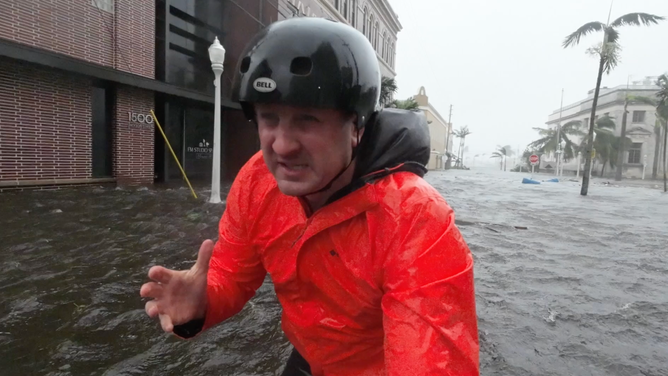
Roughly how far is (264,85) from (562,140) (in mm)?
75508

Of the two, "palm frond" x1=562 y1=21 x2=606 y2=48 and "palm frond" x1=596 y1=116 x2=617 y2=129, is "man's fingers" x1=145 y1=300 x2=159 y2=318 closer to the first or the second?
"palm frond" x1=562 y1=21 x2=606 y2=48

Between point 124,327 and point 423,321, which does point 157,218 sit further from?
point 423,321

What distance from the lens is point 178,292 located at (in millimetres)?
1465

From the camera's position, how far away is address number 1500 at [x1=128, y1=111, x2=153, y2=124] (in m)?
11.8

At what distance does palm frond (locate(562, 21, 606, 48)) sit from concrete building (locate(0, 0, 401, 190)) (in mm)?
14564

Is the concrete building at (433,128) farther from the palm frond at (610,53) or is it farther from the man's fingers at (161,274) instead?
the man's fingers at (161,274)

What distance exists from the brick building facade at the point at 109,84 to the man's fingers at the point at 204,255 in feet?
32.4

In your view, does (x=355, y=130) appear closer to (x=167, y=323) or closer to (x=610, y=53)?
(x=167, y=323)

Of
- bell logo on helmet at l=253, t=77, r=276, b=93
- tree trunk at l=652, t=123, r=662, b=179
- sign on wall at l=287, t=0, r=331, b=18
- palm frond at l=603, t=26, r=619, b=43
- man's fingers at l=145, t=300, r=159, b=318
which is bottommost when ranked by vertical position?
man's fingers at l=145, t=300, r=159, b=318

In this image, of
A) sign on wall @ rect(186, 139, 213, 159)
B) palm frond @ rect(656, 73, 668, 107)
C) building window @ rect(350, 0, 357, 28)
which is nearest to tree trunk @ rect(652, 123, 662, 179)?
palm frond @ rect(656, 73, 668, 107)

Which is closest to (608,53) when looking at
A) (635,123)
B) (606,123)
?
(606,123)

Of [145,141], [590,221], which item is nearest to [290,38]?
[590,221]

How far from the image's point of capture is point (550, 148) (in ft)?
215

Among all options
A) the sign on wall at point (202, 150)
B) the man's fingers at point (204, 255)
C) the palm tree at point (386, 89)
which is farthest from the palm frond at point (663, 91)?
the man's fingers at point (204, 255)
